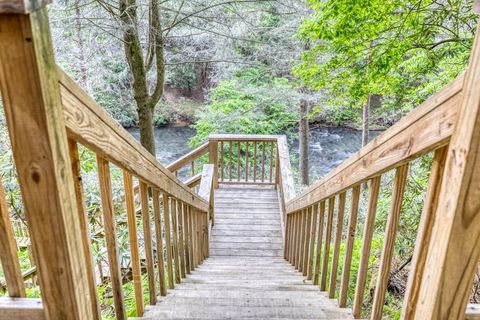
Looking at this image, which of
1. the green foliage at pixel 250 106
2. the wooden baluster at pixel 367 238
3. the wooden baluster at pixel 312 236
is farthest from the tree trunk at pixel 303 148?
the wooden baluster at pixel 367 238

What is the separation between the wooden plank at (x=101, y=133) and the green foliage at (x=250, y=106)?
29.1 feet

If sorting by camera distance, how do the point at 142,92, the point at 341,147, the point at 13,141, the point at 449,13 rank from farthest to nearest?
the point at 341,147 → the point at 142,92 → the point at 449,13 → the point at 13,141

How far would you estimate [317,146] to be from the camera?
13578mm


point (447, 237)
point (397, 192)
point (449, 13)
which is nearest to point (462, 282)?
point (447, 237)

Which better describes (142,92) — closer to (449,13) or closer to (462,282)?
(449,13)

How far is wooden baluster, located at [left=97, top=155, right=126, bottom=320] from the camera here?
1210 millimetres

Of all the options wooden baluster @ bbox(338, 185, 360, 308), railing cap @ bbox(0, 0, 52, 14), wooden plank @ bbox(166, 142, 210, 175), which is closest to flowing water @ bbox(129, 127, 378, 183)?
wooden plank @ bbox(166, 142, 210, 175)

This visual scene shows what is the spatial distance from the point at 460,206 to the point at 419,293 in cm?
32

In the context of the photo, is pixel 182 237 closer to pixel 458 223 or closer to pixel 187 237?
pixel 187 237

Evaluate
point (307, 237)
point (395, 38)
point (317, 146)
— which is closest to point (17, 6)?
point (307, 237)

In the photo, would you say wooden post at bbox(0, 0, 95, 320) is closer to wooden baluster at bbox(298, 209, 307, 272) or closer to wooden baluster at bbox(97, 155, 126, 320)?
wooden baluster at bbox(97, 155, 126, 320)

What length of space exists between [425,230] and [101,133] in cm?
97

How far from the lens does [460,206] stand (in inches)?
30.8

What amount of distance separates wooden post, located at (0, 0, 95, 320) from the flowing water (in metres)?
11.0
